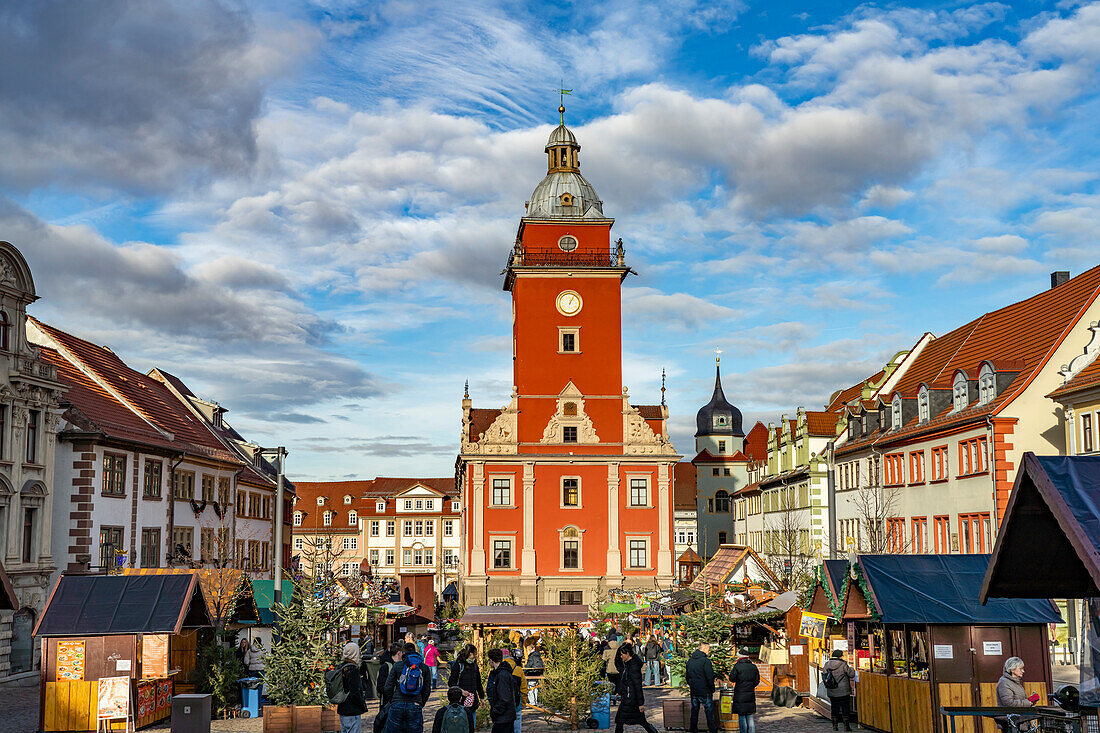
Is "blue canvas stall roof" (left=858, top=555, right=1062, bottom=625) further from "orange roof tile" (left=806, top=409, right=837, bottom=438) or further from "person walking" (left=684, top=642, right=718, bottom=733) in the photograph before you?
"orange roof tile" (left=806, top=409, right=837, bottom=438)

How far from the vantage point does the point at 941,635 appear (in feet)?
61.8

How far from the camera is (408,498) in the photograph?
353ft

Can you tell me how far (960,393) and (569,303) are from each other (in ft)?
92.2

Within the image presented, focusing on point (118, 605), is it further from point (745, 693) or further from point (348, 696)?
point (745, 693)

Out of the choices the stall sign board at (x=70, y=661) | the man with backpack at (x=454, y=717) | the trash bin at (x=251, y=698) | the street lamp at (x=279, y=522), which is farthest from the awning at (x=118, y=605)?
the man with backpack at (x=454, y=717)

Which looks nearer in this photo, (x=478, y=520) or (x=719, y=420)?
(x=478, y=520)

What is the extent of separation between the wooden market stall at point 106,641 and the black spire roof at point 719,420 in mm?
96046

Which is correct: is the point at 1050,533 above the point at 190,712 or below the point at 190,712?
above

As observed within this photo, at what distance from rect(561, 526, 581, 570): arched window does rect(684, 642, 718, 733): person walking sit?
41.1m

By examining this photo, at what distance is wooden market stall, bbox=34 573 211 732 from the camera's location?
20.9 m

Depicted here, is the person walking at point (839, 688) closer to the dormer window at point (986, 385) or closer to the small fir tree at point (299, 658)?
the small fir tree at point (299, 658)

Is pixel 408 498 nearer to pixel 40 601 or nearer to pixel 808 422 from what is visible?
pixel 808 422

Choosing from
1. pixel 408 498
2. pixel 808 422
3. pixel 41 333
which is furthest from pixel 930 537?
pixel 408 498

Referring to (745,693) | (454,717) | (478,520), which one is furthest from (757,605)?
(478,520)
